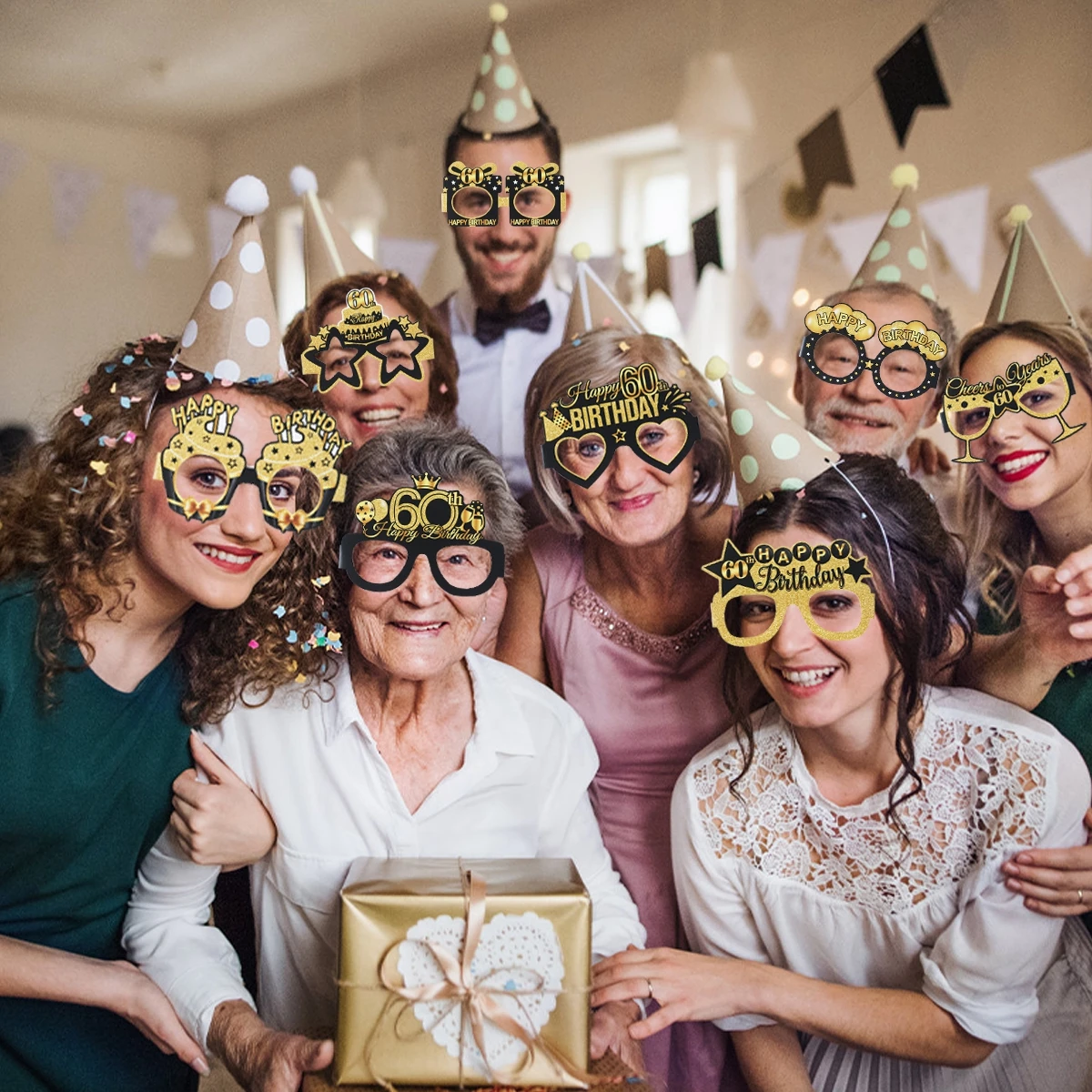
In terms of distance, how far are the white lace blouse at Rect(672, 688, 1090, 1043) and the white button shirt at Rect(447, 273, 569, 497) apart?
2.57 feet

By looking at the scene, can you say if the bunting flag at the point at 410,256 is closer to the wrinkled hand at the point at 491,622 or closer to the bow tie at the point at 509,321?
the bow tie at the point at 509,321

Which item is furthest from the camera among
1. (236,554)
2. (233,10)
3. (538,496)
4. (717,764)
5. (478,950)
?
(233,10)

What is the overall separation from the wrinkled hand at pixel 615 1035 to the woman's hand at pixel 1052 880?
54 centimetres

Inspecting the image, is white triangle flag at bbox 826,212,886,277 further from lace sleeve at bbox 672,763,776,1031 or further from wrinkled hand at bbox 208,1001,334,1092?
wrinkled hand at bbox 208,1001,334,1092

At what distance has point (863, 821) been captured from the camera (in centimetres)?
157

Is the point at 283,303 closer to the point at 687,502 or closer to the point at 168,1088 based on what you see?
the point at 687,502

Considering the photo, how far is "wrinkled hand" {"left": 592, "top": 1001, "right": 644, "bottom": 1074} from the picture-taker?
1492mm

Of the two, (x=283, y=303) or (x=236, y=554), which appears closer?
(x=236, y=554)

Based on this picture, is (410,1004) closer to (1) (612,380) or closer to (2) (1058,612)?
(1) (612,380)

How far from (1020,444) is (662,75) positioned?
3.46ft

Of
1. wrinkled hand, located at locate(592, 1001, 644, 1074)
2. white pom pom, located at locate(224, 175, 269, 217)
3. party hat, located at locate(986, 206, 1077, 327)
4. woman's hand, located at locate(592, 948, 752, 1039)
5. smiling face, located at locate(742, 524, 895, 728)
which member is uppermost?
white pom pom, located at locate(224, 175, 269, 217)

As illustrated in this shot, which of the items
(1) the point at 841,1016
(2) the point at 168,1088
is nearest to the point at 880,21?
(1) the point at 841,1016

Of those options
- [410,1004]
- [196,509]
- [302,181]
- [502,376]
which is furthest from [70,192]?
[410,1004]

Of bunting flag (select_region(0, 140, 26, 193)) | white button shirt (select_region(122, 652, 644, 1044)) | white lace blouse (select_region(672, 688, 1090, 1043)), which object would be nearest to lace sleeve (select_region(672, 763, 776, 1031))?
white lace blouse (select_region(672, 688, 1090, 1043))
